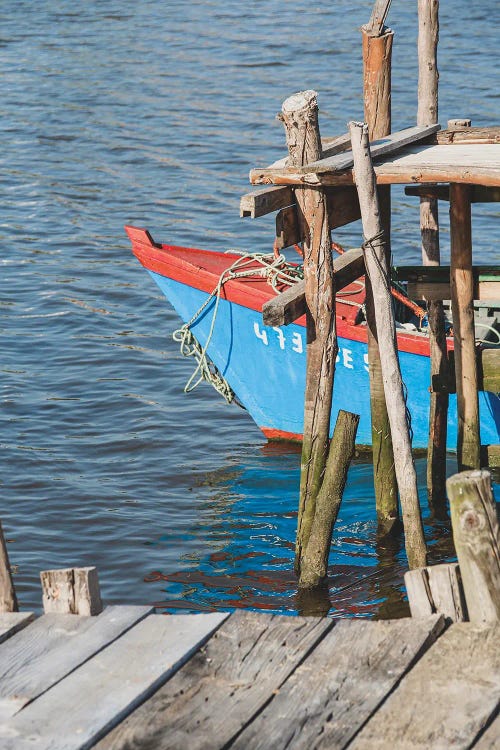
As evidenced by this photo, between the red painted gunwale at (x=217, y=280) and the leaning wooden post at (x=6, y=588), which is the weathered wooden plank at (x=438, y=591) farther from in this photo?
the red painted gunwale at (x=217, y=280)

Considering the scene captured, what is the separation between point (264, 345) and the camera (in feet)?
32.0

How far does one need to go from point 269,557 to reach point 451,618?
156 inches

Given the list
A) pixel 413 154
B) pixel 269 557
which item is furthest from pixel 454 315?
pixel 269 557

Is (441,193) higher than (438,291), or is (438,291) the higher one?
(441,193)

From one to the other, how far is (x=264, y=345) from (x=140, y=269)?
549 cm

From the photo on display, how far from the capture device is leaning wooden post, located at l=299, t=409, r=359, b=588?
6.87 meters

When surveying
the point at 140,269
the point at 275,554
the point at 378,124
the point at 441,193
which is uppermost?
the point at 378,124

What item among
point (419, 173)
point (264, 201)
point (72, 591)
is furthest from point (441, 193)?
point (72, 591)

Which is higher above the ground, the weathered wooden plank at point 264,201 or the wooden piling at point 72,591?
the weathered wooden plank at point 264,201

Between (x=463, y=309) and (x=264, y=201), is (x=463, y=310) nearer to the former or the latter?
(x=463, y=309)

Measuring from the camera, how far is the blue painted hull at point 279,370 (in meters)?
9.25

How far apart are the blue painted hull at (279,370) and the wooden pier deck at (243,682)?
480 cm

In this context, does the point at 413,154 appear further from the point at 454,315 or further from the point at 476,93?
the point at 476,93

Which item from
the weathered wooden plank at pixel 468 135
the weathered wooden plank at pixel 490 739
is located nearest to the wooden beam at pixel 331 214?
the weathered wooden plank at pixel 468 135
